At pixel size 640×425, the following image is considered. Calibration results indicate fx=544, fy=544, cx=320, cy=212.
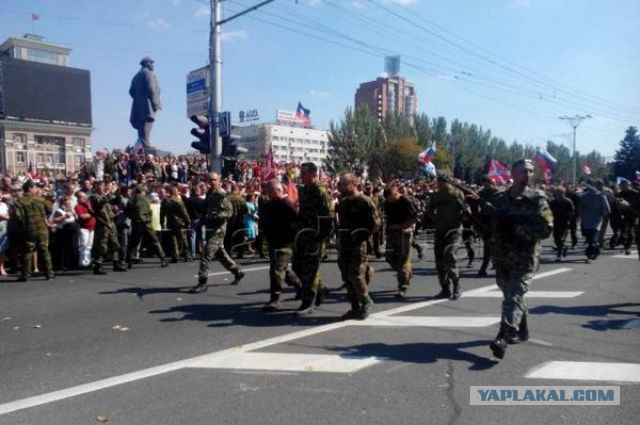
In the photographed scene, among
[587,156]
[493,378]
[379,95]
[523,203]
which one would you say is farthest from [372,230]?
[587,156]

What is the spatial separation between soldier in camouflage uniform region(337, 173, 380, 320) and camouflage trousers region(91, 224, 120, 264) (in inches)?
254

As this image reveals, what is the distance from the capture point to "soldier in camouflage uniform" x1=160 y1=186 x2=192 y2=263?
13.1 m

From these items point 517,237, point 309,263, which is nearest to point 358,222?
point 309,263

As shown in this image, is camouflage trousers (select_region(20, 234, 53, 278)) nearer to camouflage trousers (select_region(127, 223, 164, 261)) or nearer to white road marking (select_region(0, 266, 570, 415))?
camouflage trousers (select_region(127, 223, 164, 261))

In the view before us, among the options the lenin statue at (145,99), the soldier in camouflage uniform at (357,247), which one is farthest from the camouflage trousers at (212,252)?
the lenin statue at (145,99)

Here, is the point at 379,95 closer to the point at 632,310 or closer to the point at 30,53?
the point at 30,53

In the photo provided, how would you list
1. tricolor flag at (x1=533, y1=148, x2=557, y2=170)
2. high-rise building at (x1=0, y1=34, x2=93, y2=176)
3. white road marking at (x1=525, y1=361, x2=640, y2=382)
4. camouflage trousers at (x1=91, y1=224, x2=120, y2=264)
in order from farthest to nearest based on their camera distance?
1. high-rise building at (x1=0, y1=34, x2=93, y2=176)
2. tricolor flag at (x1=533, y1=148, x2=557, y2=170)
3. camouflage trousers at (x1=91, y1=224, x2=120, y2=264)
4. white road marking at (x1=525, y1=361, x2=640, y2=382)

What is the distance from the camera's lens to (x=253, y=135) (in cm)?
13712

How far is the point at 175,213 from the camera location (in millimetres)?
13133

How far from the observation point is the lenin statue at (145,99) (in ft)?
85.1

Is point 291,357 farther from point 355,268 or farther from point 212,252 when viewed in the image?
point 212,252

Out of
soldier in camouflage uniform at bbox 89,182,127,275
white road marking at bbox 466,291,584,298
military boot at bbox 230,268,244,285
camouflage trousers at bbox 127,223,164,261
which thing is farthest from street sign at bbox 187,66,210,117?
white road marking at bbox 466,291,584,298

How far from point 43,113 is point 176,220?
60371 mm

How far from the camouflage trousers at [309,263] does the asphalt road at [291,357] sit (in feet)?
1.14
